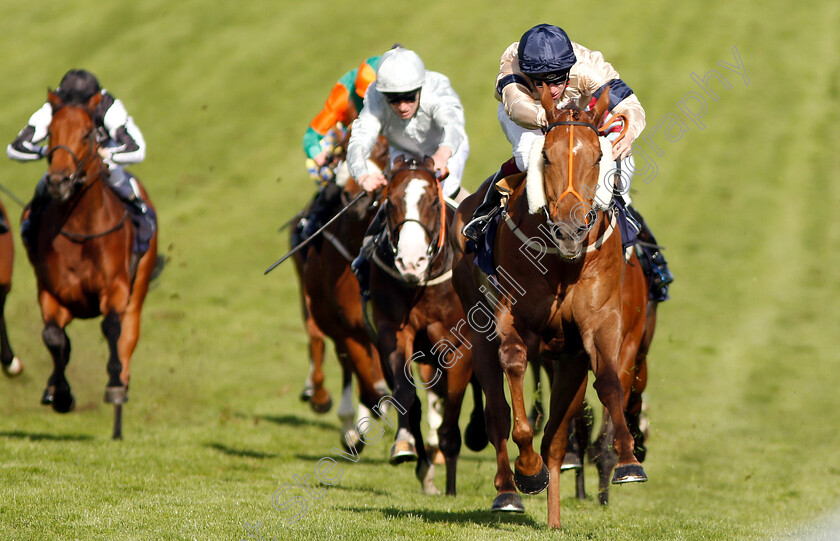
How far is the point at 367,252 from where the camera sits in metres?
7.65

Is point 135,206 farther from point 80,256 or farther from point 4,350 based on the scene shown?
point 4,350

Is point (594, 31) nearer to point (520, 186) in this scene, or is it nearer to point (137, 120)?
point (137, 120)

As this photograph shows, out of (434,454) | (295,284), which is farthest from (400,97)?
(295,284)

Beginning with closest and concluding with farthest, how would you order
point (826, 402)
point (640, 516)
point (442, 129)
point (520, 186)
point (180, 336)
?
point (520, 186) → point (640, 516) → point (442, 129) → point (826, 402) → point (180, 336)

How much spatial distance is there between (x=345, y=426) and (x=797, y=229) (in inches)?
591

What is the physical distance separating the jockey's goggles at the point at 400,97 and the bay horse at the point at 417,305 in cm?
61

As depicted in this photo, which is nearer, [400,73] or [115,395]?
[400,73]

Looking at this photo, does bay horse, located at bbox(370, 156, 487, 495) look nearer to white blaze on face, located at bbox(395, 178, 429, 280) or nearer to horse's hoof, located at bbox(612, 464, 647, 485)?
white blaze on face, located at bbox(395, 178, 429, 280)

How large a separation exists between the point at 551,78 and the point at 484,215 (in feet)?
2.92

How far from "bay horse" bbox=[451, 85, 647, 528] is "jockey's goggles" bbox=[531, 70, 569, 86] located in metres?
0.65

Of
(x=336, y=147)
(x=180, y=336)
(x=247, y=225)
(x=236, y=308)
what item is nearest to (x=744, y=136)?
(x=247, y=225)

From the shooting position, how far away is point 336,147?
996 centimetres

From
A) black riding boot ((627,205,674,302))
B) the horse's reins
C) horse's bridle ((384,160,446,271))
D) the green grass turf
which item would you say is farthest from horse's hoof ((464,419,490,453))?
the horse's reins

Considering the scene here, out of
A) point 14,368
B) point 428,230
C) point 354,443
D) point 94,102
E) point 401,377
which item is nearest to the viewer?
point 428,230
